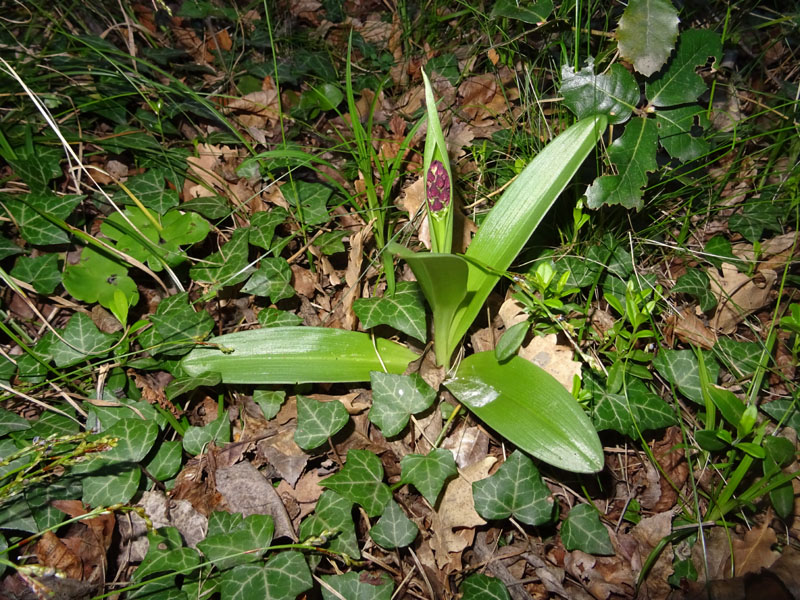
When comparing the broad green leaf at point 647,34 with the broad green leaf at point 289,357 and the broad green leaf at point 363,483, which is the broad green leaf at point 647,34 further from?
the broad green leaf at point 363,483

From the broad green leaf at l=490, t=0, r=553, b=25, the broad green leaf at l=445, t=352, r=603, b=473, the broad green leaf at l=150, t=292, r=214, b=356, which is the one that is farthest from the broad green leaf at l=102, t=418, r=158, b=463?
the broad green leaf at l=490, t=0, r=553, b=25

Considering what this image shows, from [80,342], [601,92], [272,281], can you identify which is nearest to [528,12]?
[601,92]

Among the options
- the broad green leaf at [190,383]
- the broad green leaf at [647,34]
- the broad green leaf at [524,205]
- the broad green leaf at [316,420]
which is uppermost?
the broad green leaf at [647,34]

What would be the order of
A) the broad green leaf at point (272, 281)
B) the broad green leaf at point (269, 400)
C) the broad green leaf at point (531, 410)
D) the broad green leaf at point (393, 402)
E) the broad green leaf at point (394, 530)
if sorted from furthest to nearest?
the broad green leaf at point (272, 281)
the broad green leaf at point (269, 400)
the broad green leaf at point (393, 402)
the broad green leaf at point (394, 530)
the broad green leaf at point (531, 410)

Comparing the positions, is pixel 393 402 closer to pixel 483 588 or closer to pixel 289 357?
pixel 289 357

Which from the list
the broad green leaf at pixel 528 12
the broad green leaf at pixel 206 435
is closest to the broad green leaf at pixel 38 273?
the broad green leaf at pixel 206 435

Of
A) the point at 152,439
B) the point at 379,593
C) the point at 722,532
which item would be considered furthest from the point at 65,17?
the point at 722,532

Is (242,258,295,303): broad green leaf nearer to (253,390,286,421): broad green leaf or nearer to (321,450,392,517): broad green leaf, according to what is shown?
(253,390,286,421): broad green leaf
